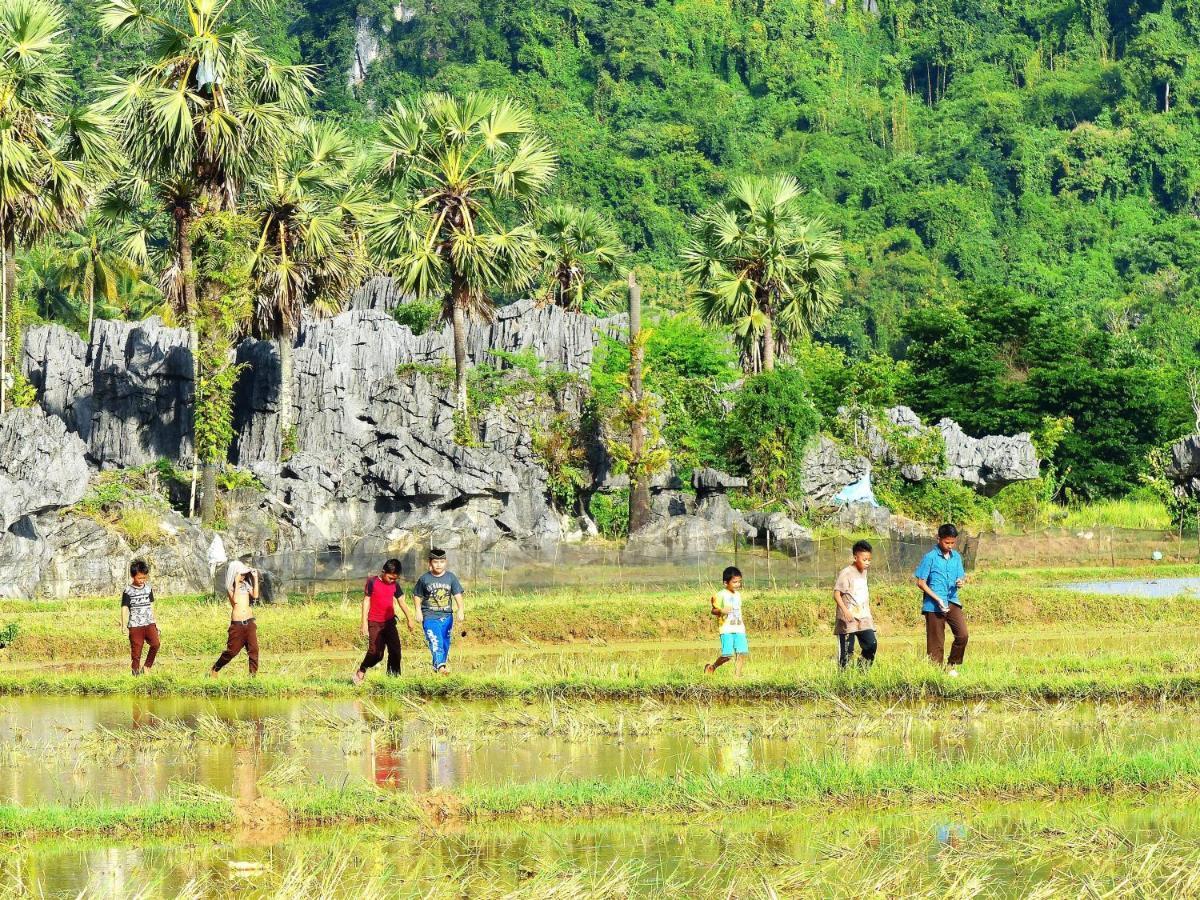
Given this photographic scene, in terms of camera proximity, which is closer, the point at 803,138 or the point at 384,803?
the point at 384,803

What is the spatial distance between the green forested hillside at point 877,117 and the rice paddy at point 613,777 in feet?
186

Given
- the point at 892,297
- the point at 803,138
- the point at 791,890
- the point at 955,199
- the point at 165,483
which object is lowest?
the point at 791,890

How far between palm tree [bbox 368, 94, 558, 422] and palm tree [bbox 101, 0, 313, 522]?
376cm

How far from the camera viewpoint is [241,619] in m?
19.1

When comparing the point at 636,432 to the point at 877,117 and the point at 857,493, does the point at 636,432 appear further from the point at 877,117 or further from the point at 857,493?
the point at 877,117

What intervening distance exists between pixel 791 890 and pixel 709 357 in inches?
1456

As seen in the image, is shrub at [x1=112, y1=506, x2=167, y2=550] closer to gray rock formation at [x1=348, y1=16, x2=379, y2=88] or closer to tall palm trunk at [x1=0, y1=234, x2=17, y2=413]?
tall palm trunk at [x1=0, y1=234, x2=17, y2=413]

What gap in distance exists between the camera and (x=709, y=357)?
45969 millimetres

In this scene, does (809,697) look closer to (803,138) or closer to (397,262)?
(397,262)

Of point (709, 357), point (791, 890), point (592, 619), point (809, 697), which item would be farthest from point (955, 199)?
point (791, 890)

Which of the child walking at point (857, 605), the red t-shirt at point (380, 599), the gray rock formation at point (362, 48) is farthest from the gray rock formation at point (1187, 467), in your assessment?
the gray rock formation at point (362, 48)

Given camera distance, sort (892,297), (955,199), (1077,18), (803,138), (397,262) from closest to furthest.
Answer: (397,262)
(892,297)
(955,199)
(803,138)
(1077,18)

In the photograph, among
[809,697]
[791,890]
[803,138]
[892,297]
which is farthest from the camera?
[803,138]

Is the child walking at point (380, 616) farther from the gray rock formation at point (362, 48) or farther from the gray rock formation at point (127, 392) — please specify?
the gray rock formation at point (362, 48)
